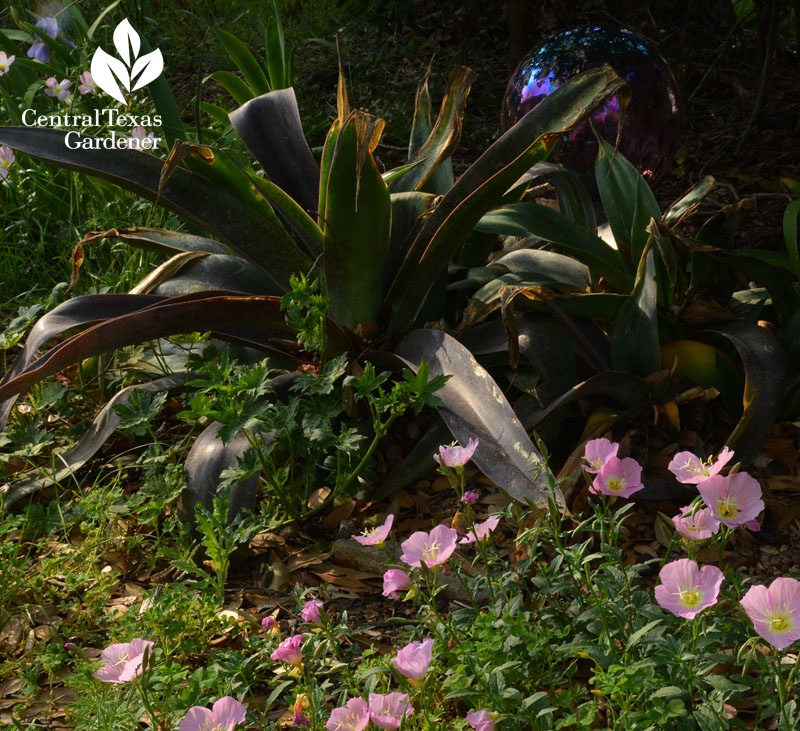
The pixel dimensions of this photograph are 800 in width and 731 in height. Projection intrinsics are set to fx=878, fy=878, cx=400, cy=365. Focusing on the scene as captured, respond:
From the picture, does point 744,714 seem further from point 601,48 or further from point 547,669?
point 601,48

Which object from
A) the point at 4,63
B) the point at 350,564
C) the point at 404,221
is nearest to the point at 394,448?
the point at 350,564

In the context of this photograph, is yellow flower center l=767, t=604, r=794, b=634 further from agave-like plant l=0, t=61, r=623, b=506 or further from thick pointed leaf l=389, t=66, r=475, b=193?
thick pointed leaf l=389, t=66, r=475, b=193

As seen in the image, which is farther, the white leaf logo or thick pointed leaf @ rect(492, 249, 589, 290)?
the white leaf logo

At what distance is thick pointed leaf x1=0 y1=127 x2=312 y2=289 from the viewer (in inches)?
84.6

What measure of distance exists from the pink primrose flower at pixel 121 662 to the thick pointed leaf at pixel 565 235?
1.33 m

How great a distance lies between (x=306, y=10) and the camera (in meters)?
6.05

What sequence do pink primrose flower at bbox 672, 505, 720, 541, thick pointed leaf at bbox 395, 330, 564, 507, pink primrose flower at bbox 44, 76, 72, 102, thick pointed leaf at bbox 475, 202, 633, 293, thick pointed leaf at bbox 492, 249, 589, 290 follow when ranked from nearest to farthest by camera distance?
pink primrose flower at bbox 672, 505, 720, 541, thick pointed leaf at bbox 395, 330, 564, 507, thick pointed leaf at bbox 475, 202, 633, 293, thick pointed leaf at bbox 492, 249, 589, 290, pink primrose flower at bbox 44, 76, 72, 102

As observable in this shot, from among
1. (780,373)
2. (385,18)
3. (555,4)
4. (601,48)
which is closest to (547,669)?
(780,373)

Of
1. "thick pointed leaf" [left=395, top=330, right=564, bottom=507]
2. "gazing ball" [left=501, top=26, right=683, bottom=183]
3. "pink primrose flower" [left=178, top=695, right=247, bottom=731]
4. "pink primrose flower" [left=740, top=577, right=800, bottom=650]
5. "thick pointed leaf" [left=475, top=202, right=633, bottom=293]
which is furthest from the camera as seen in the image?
"gazing ball" [left=501, top=26, right=683, bottom=183]

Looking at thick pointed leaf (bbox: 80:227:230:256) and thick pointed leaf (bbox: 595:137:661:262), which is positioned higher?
thick pointed leaf (bbox: 80:227:230:256)

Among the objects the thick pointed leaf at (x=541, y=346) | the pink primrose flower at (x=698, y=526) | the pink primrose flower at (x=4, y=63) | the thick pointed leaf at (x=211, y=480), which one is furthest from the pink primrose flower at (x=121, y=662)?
the pink primrose flower at (x=4, y=63)

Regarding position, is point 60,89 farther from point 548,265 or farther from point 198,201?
point 548,265

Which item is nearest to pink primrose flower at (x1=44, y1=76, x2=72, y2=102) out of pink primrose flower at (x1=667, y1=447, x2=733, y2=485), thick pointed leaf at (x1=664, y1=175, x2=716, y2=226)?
thick pointed leaf at (x1=664, y1=175, x2=716, y2=226)

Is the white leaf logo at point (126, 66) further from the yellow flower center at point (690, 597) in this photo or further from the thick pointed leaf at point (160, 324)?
the yellow flower center at point (690, 597)
